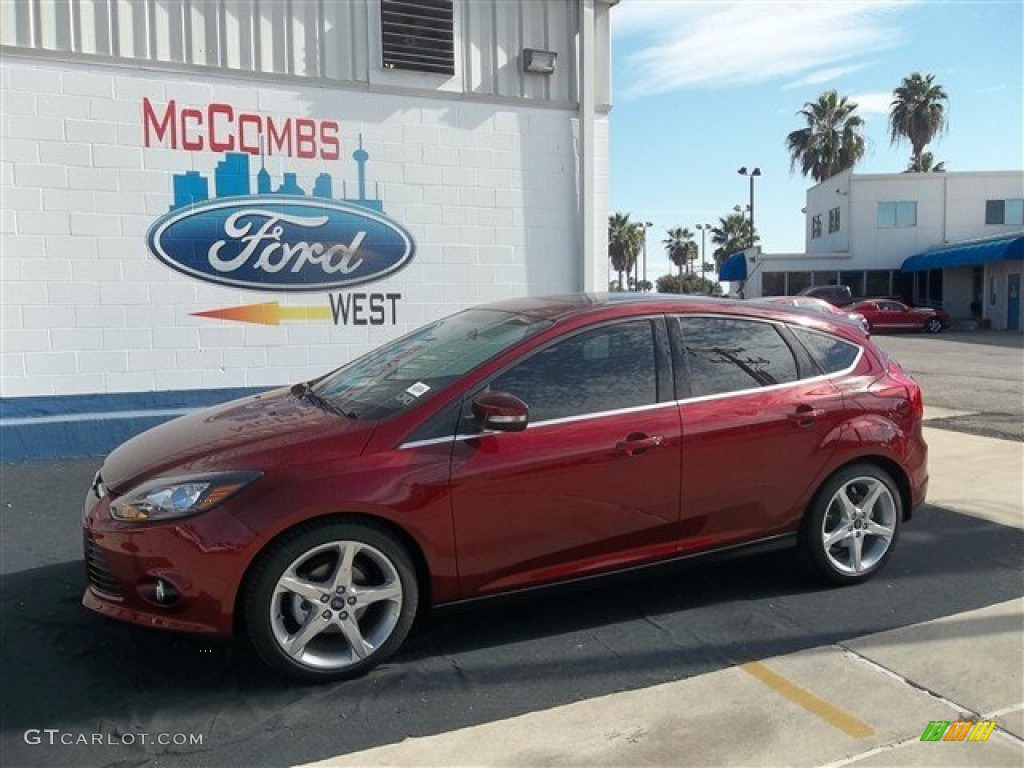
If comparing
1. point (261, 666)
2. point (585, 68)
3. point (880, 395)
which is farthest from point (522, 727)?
point (585, 68)

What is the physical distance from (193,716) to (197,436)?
3.89ft

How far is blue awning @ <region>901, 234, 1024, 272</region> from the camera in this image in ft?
97.0

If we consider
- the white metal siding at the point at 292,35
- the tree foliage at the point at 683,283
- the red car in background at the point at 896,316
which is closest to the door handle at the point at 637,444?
the white metal siding at the point at 292,35

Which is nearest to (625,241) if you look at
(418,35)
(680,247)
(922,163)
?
(680,247)

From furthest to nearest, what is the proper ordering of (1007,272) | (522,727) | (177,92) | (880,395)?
(1007,272)
(177,92)
(880,395)
(522,727)

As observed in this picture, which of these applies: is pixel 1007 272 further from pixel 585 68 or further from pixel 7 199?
pixel 7 199

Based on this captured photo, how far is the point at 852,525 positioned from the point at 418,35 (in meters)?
6.32

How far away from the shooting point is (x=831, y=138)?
167 ft

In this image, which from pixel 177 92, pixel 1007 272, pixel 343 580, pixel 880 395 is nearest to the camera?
pixel 343 580

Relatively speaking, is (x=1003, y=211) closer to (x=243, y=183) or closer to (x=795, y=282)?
(x=795, y=282)

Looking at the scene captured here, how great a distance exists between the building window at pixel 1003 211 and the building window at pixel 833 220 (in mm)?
6102

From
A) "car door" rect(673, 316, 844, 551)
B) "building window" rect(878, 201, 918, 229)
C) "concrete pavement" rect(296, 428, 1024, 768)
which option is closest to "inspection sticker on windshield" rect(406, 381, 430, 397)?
"car door" rect(673, 316, 844, 551)

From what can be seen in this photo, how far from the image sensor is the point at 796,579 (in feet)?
15.3

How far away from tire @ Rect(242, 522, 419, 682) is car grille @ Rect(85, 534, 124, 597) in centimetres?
59
